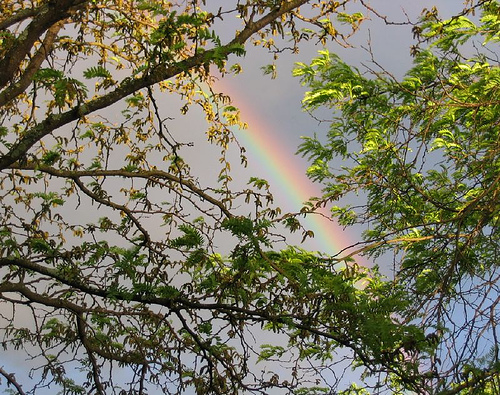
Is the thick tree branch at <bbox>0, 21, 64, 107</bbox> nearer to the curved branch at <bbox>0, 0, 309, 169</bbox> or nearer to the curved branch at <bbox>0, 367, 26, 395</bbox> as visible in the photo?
the curved branch at <bbox>0, 0, 309, 169</bbox>

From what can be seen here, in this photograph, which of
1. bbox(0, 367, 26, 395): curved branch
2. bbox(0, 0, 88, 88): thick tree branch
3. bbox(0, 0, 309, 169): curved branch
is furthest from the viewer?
bbox(0, 367, 26, 395): curved branch

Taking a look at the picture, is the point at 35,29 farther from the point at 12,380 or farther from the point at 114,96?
the point at 12,380

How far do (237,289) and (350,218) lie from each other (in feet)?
20.2

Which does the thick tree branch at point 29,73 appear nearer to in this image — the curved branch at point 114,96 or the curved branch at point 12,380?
the curved branch at point 114,96

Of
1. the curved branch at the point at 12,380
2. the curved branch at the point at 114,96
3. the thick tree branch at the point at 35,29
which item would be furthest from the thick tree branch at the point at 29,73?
the curved branch at the point at 12,380

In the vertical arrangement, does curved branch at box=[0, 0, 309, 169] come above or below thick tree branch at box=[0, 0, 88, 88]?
below

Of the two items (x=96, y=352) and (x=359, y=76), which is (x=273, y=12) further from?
(x=96, y=352)

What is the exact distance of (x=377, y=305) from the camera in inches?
168

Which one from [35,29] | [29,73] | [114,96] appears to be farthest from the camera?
[29,73]

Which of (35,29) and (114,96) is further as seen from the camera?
(114,96)

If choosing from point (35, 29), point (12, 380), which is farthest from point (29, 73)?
point (12, 380)

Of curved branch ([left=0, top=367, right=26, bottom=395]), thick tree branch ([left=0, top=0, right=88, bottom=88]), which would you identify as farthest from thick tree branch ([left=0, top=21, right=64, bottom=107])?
curved branch ([left=0, top=367, right=26, bottom=395])

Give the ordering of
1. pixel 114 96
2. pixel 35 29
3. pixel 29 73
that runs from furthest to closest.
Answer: pixel 29 73 → pixel 114 96 → pixel 35 29

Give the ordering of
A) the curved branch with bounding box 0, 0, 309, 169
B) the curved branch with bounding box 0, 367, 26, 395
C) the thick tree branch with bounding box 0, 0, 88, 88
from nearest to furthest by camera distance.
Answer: the thick tree branch with bounding box 0, 0, 88, 88
the curved branch with bounding box 0, 0, 309, 169
the curved branch with bounding box 0, 367, 26, 395
